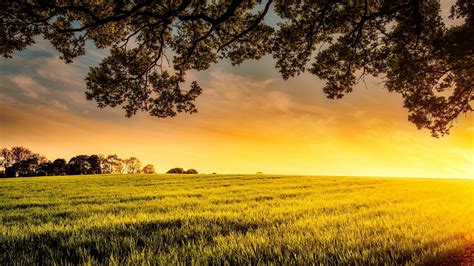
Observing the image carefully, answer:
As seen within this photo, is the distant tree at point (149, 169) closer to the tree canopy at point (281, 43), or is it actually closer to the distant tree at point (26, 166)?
the distant tree at point (26, 166)

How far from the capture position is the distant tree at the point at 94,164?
12955cm

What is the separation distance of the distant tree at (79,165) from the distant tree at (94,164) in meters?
0.76

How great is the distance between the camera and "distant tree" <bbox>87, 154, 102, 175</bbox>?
12955cm

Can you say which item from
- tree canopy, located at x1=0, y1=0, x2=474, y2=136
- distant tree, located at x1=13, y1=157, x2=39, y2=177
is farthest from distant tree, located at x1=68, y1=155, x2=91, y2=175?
tree canopy, located at x1=0, y1=0, x2=474, y2=136

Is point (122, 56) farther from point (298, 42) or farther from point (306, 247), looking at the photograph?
point (306, 247)

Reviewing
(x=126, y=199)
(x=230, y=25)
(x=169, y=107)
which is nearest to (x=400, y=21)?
(x=230, y=25)

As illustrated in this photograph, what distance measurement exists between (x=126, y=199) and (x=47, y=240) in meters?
12.0

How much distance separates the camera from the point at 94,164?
13062 cm

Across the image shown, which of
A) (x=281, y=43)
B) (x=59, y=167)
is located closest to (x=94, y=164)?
(x=59, y=167)

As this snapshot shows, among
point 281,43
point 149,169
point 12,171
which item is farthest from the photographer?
point 149,169

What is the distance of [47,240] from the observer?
8047 millimetres

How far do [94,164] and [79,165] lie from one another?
17.1 ft

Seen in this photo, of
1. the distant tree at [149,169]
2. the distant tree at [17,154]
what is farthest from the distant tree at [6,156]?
the distant tree at [149,169]

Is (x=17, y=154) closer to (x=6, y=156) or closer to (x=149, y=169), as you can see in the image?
(x=6, y=156)
